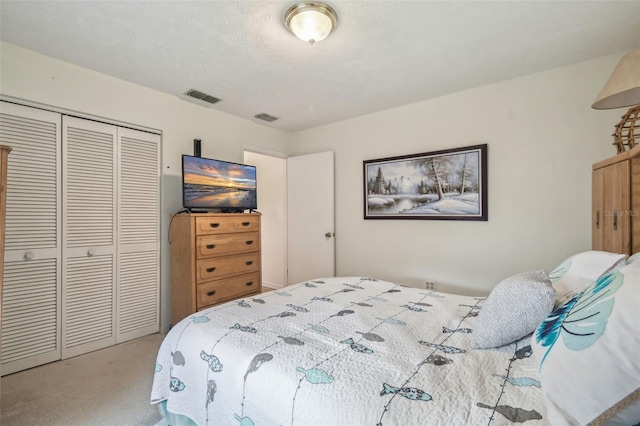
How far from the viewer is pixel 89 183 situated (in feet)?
8.37

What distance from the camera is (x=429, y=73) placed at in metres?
2.56

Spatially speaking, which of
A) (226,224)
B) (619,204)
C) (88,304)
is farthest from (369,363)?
(88,304)

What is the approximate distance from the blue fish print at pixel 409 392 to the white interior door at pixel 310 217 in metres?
2.89

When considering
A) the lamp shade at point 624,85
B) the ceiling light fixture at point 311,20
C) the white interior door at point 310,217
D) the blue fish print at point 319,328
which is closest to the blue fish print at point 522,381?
the blue fish print at point 319,328

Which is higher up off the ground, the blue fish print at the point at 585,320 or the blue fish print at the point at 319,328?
the blue fish print at the point at 585,320

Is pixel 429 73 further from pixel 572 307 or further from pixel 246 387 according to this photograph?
pixel 246 387

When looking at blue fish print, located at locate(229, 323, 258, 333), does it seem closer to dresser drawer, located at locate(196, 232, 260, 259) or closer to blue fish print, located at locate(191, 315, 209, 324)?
blue fish print, located at locate(191, 315, 209, 324)

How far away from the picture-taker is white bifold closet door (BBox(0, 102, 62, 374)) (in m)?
2.18

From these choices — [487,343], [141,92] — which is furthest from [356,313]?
[141,92]

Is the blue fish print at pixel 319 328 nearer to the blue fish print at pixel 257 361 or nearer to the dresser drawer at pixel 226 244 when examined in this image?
the blue fish print at pixel 257 361

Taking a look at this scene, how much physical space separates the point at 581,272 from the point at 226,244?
2707mm

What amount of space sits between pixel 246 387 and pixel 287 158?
3.53 m

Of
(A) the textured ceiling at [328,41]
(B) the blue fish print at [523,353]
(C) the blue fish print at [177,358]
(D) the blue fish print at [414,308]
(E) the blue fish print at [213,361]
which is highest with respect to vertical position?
(A) the textured ceiling at [328,41]

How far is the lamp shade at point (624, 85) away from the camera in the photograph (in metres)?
Result: 1.51
